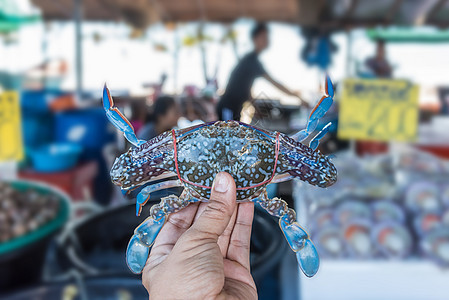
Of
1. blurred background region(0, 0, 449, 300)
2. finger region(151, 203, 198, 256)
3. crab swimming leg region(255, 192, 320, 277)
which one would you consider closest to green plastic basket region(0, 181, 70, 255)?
blurred background region(0, 0, 449, 300)

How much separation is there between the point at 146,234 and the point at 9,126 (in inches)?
41.2

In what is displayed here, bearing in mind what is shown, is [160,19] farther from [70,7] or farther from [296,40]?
[296,40]

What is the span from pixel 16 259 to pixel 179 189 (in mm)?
959

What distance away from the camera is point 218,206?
613 millimetres

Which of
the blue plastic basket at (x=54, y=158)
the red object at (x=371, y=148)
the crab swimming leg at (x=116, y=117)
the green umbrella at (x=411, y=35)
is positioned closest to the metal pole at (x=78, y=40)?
the blue plastic basket at (x=54, y=158)

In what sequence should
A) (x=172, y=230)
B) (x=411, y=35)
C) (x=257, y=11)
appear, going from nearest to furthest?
(x=172, y=230) < (x=257, y=11) < (x=411, y=35)

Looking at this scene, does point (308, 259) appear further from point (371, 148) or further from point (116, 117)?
point (371, 148)

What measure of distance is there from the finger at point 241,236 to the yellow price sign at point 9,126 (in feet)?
3.48

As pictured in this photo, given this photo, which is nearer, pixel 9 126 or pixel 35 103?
pixel 9 126

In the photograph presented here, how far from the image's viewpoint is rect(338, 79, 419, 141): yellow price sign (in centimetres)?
143

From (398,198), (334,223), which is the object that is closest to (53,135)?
(334,223)

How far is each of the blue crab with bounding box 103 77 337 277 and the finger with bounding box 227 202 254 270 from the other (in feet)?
0.48

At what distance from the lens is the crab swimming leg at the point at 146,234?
662 mm

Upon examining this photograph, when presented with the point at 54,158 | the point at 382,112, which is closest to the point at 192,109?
the point at 382,112
